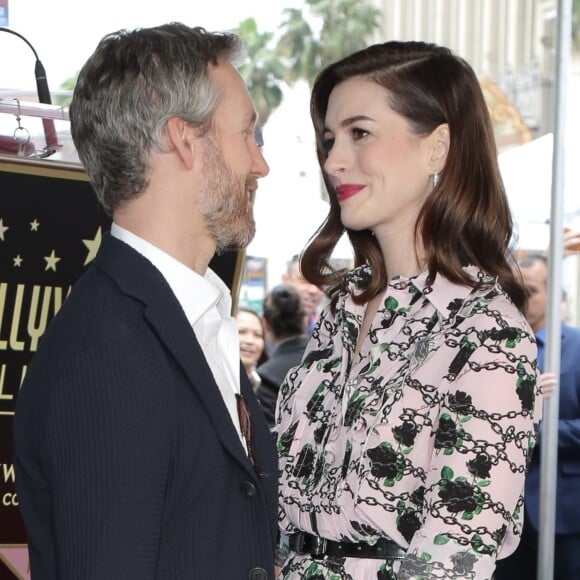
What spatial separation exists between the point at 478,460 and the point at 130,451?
0.65 metres

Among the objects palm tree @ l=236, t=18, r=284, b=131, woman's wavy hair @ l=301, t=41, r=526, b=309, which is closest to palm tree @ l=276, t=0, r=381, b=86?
palm tree @ l=236, t=18, r=284, b=131

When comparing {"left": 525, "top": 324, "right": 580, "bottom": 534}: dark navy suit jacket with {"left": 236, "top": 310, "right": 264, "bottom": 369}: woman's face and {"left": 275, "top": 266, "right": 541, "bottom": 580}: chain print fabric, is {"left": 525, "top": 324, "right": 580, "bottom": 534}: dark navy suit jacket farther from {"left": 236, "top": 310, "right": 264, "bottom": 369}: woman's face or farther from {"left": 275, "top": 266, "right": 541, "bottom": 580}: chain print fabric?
{"left": 275, "top": 266, "right": 541, "bottom": 580}: chain print fabric

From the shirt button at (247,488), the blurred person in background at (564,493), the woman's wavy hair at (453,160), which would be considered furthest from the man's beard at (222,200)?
the blurred person in background at (564,493)

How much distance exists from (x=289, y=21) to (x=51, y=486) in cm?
3085

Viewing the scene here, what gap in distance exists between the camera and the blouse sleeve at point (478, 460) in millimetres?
1685

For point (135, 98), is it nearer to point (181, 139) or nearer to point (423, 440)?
point (181, 139)

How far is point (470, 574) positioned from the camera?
1683 mm

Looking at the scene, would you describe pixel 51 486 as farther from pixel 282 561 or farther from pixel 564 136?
pixel 564 136

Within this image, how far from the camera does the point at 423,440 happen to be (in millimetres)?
1785

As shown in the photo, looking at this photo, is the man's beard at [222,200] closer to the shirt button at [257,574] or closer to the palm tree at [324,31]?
the shirt button at [257,574]

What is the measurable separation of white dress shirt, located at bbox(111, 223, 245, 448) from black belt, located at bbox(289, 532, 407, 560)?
385 mm

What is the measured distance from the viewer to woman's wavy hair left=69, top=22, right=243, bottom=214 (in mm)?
1493

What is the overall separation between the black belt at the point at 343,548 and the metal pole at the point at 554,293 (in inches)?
71.7

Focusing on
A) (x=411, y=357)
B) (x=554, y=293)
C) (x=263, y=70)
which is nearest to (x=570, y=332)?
(x=554, y=293)
